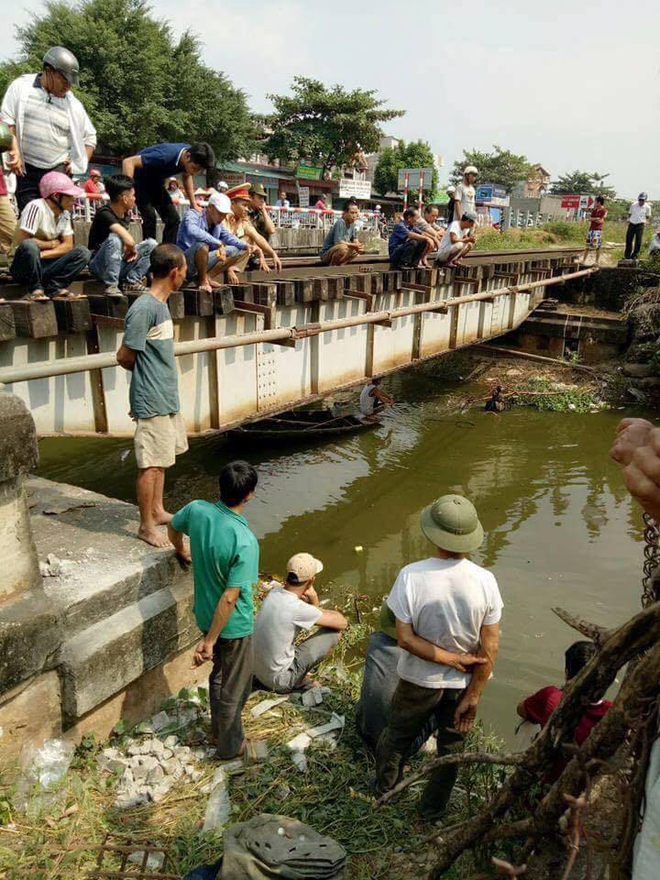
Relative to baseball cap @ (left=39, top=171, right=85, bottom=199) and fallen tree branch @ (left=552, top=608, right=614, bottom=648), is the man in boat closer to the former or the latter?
baseball cap @ (left=39, top=171, right=85, bottom=199)

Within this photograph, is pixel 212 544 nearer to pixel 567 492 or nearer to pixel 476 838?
pixel 476 838

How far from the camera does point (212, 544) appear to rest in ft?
11.6

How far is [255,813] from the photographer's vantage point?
337 cm

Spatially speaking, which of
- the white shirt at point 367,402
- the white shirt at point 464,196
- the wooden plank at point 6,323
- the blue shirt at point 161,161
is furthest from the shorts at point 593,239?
the wooden plank at point 6,323

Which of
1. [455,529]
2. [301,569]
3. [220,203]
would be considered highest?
[220,203]

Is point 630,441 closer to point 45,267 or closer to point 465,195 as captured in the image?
point 45,267

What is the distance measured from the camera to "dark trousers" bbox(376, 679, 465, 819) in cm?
343

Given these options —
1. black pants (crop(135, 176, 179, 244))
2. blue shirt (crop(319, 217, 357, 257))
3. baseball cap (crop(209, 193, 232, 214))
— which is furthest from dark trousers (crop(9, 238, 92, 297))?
blue shirt (crop(319, 217, 357, 257))

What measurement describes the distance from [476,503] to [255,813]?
756 centimetres

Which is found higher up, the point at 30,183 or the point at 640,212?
the point at 640,212

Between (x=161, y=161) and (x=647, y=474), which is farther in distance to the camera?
(x=161, y=161)

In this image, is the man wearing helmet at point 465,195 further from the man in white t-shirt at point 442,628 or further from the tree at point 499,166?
the tree at point 499,166

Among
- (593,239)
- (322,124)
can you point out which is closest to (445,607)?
(593,239)

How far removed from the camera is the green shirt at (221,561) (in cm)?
351
